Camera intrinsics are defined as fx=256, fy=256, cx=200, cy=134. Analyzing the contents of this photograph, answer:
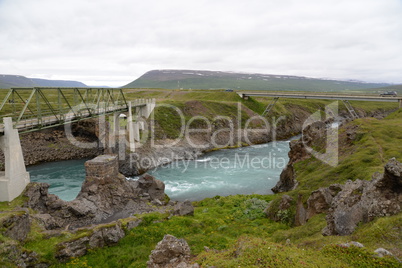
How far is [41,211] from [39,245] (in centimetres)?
963

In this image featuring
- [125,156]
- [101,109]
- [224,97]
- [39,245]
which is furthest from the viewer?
[224,97]

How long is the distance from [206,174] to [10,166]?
31.4 m

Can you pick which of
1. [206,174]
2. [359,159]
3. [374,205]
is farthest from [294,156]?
[374,205]

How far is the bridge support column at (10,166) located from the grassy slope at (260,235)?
121 centimetres

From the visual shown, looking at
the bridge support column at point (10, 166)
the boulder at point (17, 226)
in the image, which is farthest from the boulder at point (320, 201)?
the bridge support column at point (10, 166)

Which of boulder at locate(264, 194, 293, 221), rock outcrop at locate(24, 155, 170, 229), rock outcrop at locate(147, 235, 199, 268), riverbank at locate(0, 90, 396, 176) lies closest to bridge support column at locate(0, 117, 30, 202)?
rock outcrop at locate(24, 155, 170, 229)

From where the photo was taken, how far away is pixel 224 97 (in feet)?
367

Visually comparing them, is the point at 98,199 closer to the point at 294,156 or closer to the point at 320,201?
the point at 320,201

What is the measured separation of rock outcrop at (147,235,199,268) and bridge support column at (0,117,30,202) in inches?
755

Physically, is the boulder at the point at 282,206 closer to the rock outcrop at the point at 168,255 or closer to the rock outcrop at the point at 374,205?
the rock outcrop at the point at 374,205

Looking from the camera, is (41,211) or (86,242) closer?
(86,242)

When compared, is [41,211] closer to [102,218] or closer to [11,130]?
[102,218]

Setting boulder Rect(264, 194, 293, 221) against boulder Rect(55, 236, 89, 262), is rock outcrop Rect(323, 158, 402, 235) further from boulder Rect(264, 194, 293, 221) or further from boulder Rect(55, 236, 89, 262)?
boulder Rect(55, 236, 89, 262)

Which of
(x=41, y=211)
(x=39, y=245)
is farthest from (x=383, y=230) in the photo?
(x=41, y=211)
